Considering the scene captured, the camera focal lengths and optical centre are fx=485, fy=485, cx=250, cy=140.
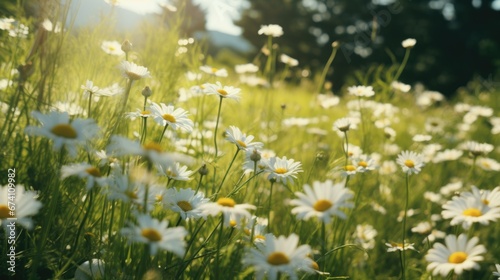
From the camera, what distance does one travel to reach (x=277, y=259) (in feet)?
2.60

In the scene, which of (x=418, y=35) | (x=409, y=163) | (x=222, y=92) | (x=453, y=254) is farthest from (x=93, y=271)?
(x=418, y=35)

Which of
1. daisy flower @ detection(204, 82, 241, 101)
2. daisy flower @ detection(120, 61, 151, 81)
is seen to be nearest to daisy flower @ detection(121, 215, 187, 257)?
daisy flower @ detection(120, 61, 151, 81)

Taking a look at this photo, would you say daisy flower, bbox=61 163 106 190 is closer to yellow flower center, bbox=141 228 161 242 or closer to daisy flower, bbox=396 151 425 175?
yellow flower center, bbox=141 228 161 242

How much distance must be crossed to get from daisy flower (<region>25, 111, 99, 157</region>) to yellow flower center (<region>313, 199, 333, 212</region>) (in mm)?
409

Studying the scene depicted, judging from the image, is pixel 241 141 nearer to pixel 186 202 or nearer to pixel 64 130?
pixel 186 202

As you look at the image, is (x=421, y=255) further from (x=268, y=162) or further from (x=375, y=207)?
(x=268, y=162)

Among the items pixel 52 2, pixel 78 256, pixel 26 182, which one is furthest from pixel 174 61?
pixel 78 256

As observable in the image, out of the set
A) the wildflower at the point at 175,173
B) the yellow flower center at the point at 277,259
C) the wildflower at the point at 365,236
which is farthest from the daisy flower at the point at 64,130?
the wildflower at the point at 365,236

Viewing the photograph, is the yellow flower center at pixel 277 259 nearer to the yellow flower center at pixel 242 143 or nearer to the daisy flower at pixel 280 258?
the daisy flower at pixel 280 258

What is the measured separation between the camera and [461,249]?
96cm

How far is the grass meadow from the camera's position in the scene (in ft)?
2.79

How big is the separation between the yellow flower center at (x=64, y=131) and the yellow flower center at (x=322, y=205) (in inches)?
17.2

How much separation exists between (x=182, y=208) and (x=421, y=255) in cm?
123

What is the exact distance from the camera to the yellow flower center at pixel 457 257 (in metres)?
0.94
